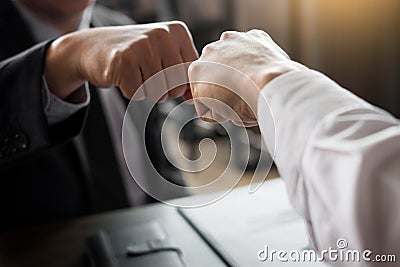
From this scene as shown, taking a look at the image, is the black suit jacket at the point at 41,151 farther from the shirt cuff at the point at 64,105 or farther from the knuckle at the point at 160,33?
the knuckle at the point at 160,33

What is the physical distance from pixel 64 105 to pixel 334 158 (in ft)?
1.41

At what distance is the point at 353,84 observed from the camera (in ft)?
7.91

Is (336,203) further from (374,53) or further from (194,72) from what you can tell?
(374,53)

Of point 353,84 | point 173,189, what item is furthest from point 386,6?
point 173,189

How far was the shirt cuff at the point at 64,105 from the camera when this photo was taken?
70 centimetres

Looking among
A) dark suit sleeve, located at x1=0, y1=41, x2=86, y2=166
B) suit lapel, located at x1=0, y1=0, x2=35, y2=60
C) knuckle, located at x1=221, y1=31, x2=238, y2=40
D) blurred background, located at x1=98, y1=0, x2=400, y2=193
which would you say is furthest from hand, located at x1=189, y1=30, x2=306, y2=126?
blurred background, located at x1=98, y1=0, x2=400, y2=193

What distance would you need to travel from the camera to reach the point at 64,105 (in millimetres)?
705

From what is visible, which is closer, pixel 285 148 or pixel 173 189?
pixel 285 148

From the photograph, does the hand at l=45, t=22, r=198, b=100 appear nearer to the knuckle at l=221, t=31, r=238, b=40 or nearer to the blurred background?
the knuckle at l=221, t=31, r=238, b=40

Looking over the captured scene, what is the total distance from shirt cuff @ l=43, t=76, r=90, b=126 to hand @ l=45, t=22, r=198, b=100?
0.22 feet

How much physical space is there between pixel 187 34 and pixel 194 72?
0.12 metres

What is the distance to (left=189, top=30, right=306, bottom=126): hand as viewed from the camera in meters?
0.42

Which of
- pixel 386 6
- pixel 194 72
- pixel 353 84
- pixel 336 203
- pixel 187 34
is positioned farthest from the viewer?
pixel 353 84

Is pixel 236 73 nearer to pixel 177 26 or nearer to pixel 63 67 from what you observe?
pixel 177 26
